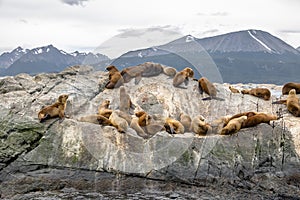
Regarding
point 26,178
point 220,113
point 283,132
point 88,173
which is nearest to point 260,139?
point 283,132

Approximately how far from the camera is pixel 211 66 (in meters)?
12.6

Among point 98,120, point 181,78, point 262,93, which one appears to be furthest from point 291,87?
point 98,120

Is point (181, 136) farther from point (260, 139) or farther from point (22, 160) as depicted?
point (22, 160)

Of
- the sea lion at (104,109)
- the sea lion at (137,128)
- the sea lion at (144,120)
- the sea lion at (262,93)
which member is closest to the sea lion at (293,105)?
the sea lion at (262,93)

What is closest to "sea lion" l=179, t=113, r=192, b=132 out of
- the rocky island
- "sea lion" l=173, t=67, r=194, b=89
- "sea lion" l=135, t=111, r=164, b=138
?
the rocky island

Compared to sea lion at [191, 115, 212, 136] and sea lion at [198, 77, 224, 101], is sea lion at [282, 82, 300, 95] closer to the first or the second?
sea lion at [198, 77, 224, 101]

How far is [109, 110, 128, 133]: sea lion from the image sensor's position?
9.83 metres

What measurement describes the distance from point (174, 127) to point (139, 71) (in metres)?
3.69

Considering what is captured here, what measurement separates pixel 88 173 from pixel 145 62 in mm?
5353

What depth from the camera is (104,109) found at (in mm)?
10891

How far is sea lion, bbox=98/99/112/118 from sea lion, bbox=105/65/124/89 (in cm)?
126

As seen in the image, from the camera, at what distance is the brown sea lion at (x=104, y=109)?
34.7 ft

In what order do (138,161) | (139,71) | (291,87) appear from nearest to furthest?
(138,161) < (291,87) < (139,71)

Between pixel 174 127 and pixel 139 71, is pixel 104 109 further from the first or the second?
pixel 139 71
